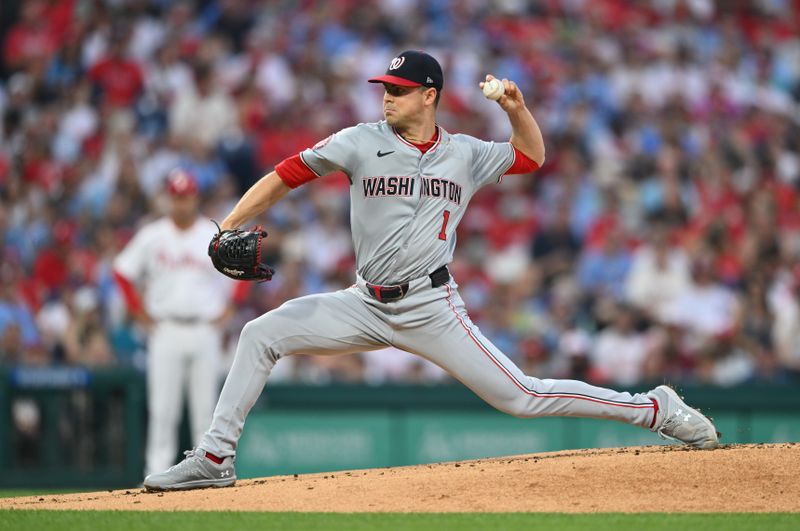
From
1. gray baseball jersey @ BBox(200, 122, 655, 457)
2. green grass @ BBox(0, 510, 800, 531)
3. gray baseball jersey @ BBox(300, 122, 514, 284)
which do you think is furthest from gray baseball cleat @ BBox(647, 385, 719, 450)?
gray baseball jersey @ BBox(300, 122, 514, 284)

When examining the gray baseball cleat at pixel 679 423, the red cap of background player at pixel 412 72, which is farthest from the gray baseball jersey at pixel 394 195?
the gray baseball cleat at pixel 679 423

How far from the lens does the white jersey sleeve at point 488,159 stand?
6.07 metres

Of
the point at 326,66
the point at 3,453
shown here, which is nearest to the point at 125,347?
the point at 3,453

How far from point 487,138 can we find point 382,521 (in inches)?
345

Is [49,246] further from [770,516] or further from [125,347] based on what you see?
[770,516]

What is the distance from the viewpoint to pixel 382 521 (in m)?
5.19

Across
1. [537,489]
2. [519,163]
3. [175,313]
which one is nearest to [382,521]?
[537,489]

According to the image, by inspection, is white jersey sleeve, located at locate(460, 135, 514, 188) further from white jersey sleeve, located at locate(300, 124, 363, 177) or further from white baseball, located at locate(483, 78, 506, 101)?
white jersey sleeve, located at locate(300, 124, 363, 177)

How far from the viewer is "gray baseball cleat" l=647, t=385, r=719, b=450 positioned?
6172 mm

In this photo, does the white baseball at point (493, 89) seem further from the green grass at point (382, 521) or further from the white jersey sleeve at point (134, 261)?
the white jersey sleeve at point (134, 261)

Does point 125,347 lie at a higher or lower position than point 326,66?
lower

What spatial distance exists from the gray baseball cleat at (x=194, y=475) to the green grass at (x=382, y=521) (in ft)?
1.70

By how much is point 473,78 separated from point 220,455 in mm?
8833

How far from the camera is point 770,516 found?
5.40 meters
